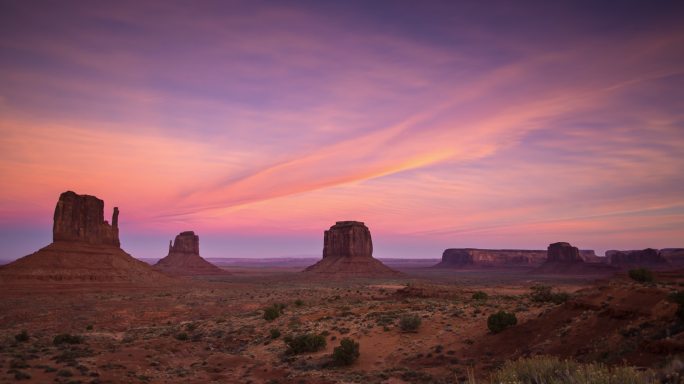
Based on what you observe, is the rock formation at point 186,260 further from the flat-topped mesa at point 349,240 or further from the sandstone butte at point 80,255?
the sandstone butte at point 80,255

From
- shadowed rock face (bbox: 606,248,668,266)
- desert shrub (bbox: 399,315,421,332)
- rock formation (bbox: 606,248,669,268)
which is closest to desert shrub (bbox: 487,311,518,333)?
desert shrub (bbox: 399,315,421,332)

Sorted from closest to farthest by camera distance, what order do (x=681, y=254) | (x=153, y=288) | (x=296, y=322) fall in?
(x=296, y=322), (x=153, y=288), (x=681, y=254)

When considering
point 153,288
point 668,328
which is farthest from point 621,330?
point 153,288

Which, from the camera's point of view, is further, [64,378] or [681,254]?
[681,254]

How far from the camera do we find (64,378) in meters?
17.1

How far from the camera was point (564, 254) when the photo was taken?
160500mm

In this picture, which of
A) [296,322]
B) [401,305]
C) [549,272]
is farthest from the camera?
[549,272]

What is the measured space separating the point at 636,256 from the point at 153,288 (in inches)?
6917

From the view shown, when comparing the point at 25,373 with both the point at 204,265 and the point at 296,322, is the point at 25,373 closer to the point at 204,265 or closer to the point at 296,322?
the point at 296,322

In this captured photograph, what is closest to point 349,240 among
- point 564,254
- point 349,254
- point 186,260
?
point 349,254

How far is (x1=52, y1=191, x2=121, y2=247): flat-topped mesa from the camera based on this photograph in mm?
84312

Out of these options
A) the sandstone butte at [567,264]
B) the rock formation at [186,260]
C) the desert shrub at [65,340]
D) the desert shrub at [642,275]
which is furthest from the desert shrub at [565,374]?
the sandstone butte at [567,264]

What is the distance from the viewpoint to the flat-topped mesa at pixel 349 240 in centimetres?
14012

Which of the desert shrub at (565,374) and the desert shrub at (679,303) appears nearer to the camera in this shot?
the desert shrub at (565,374)
